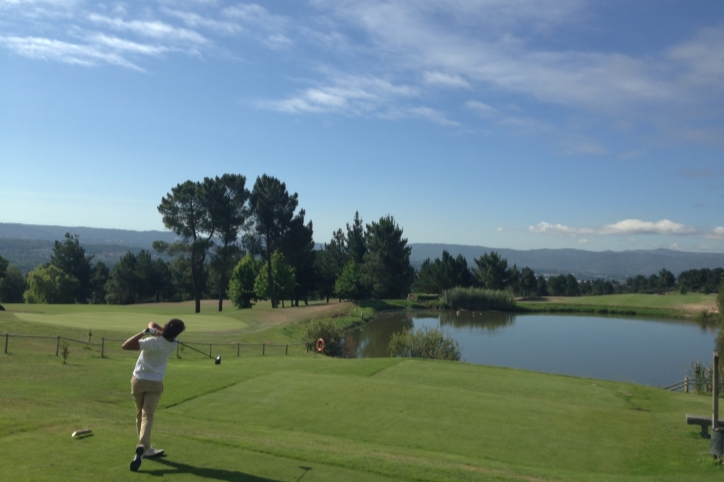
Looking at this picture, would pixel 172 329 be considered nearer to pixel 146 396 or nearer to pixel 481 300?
pixel 146 396

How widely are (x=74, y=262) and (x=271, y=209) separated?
45.0 meters

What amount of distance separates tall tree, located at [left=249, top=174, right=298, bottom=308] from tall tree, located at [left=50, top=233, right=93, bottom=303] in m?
41.2

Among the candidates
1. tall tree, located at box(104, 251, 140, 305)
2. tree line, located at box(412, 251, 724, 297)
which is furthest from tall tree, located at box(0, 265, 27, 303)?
tree line, located at box(412, 251, 724, 297)

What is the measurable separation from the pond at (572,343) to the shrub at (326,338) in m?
3.92

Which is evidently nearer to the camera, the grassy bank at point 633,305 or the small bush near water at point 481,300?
the grassy bank at point 633,305

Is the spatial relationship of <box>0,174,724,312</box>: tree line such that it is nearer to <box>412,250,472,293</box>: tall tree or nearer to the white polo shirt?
<box>412,250,472,293</box>: tall tree

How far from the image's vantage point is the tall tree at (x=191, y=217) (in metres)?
56.8

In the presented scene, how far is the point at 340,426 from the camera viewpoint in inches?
488

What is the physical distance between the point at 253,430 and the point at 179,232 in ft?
159

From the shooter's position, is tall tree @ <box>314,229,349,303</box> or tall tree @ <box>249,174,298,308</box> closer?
tall tree @ <box>249,174,298,308</box>

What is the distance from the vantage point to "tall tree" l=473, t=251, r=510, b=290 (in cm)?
9538

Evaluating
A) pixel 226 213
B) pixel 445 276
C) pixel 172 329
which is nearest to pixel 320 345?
pixel 172 329

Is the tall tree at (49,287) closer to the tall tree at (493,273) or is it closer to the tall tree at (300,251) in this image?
the tall tree at (300,251)

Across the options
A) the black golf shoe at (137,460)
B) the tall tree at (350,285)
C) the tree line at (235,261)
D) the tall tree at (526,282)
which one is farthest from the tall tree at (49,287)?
the black golf shoe at (137,460)
